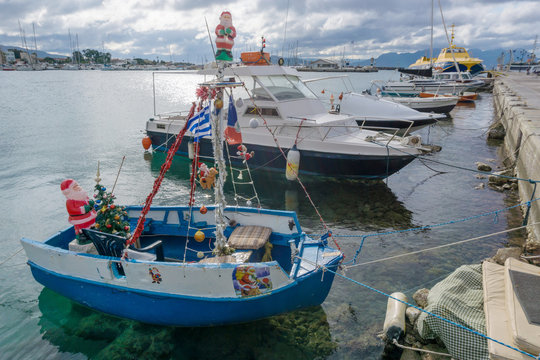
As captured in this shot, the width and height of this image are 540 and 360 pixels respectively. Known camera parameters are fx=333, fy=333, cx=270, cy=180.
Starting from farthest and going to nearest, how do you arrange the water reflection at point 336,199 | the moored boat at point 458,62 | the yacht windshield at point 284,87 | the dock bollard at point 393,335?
the moored boat at point 458,62 → the yacht windshield at point 284,87 → the water reflection at point 336,199 → the dock bollard at point 393,335

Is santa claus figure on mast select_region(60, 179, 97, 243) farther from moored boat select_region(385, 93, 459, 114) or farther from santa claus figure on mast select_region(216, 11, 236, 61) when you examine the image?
moored boat select_region(385, 93, 459, 114)

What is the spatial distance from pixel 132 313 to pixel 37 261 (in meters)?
2.41

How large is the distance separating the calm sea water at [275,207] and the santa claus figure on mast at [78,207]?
6.22ft

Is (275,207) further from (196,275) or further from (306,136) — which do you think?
(196,275)

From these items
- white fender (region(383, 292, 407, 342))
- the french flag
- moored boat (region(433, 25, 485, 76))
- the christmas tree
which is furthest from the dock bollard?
moored boat (region(433, 25, 485, 76))

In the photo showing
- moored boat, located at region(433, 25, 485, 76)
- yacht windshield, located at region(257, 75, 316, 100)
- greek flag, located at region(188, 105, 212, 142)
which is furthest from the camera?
moored boat, located at region(433, 25, 485, 76)

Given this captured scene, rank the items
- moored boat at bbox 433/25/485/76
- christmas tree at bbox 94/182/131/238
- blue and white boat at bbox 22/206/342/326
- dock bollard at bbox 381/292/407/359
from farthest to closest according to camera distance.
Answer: moored boat at bbox 433/25/485/76 < christmas tree at bbox 94/182/131/238 < blue and white boat at bbox 22/206/342/326 < dock bollard at bbox 381/292/407/359

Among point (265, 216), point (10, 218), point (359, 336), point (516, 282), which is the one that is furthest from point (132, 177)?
point (516, 282)

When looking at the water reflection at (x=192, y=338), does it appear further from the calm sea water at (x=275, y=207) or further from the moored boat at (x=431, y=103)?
the moored boat at (x=431, y=103)

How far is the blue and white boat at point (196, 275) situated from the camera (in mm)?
5738

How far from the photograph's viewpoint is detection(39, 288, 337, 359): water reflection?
19.4 feet

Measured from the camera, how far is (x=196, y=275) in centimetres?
572

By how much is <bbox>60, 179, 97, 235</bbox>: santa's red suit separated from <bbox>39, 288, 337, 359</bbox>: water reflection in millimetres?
1939

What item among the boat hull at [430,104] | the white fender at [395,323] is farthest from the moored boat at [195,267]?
the boat hull at [430,104]
